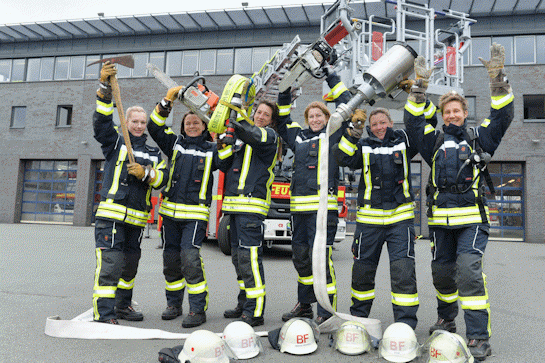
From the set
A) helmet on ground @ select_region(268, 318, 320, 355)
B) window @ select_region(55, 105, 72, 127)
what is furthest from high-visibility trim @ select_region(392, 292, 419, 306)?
window @ select_region(55, 105, 72, 127)

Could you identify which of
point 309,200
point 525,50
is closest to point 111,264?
point 309,200

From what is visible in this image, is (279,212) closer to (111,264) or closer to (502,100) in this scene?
(111,264)

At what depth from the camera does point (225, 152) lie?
12.7 ft

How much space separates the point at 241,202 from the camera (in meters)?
3.69

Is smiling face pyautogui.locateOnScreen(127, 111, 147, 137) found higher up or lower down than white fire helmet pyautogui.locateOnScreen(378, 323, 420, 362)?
higher up

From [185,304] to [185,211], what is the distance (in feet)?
4.20

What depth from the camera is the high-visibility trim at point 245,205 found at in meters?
3.68

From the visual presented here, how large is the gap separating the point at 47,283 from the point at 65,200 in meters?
17.1

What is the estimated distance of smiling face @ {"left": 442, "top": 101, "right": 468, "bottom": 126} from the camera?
11.1 feet

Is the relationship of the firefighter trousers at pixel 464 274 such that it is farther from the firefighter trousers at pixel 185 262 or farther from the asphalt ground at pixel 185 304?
the firefighter trousers at pixel 185 262

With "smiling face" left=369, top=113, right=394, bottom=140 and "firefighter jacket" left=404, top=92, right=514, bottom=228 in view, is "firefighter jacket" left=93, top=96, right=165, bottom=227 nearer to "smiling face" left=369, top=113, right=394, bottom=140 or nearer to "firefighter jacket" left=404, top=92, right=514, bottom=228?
"smiling face" left=369, top=113, right=394, bottom=140

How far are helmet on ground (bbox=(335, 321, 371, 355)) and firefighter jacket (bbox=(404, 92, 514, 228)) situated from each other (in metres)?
1.06

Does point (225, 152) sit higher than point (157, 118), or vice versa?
point (157, 118)

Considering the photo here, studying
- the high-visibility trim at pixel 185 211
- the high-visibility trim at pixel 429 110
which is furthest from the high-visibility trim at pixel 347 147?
the high-visibility trim at pixel 185 211
